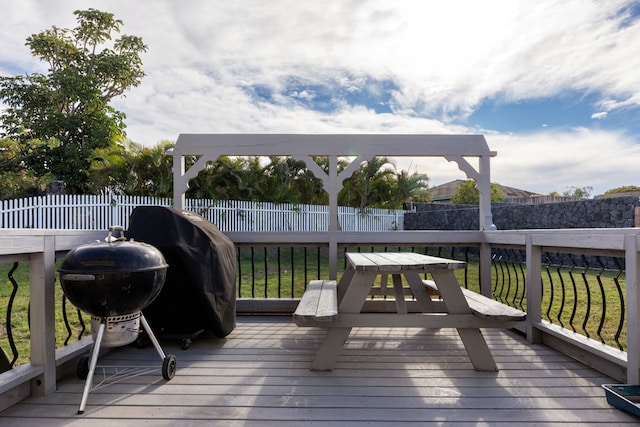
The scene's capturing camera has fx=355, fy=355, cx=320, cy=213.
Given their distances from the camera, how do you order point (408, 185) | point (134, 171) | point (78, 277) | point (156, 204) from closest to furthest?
point (78, 277), point (156, 204), point (134, 171), point (408, 185)

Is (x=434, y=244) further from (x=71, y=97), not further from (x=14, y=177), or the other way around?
(x=71, y=97)

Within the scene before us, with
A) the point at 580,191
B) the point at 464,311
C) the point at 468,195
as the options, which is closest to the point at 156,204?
the point at 464,311

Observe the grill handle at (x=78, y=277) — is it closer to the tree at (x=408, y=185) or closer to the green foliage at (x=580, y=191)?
the tree at (x=408, y=185)

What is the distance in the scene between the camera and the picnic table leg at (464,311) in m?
2.35

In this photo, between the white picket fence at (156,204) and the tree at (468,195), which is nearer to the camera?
the white picket fence at (156,204)

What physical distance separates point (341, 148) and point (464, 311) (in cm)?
233

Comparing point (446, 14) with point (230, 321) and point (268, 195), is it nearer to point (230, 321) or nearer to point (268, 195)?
point (230, 321)

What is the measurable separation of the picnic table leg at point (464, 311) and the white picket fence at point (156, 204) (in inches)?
410

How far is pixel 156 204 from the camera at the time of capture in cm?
1104

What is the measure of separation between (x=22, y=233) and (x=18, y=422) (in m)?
0.93

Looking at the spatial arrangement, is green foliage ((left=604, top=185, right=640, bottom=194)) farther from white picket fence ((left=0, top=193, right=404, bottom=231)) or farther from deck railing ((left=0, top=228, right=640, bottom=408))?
deck railing ((left=0, top=228, right=640, bottom=408))

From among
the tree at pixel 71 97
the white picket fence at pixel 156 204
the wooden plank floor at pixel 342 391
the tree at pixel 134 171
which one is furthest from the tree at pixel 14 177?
the wooden plank floor at pixel 342 391

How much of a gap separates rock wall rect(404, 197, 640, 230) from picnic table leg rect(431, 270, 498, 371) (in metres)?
6.92

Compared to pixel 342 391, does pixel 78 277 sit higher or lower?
higher
